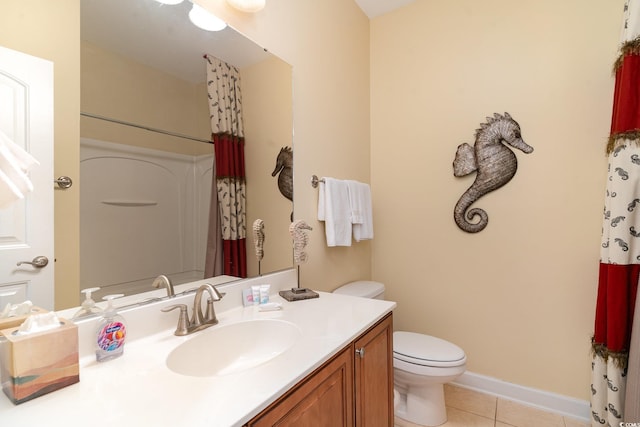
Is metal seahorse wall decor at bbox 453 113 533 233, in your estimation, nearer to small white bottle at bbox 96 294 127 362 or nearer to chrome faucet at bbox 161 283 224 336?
chrome faucet at bbox 161 283 224 336

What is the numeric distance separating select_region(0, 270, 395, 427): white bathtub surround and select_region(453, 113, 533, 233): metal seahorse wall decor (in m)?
1.22

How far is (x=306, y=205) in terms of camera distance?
169 centimetres


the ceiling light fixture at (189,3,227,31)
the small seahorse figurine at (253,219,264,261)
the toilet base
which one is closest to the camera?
the ceiling light fixture at (189,3,227,31)

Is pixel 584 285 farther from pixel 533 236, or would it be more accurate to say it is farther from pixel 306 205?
pixel 306 205

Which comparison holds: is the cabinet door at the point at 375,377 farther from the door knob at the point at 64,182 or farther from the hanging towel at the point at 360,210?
the door knob at the point at 64,182

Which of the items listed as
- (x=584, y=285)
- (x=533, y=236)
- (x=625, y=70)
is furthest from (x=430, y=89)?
(x=584, y=285)

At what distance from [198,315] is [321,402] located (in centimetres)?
49

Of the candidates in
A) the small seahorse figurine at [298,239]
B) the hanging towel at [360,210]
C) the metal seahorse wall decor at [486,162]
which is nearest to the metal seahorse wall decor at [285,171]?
the small seahorse figurine at [298,239]

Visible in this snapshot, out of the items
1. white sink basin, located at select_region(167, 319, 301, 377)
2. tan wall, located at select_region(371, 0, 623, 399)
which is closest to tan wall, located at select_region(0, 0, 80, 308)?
white sink basin, located at select_region(167, 319, 301, 377)

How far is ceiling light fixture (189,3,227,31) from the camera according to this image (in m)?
1.20

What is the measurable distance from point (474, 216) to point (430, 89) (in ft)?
3.03

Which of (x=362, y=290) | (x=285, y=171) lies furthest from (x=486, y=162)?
(x=285, y=171)

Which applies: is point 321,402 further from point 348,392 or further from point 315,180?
point 315,180

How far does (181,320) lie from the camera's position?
995mm
